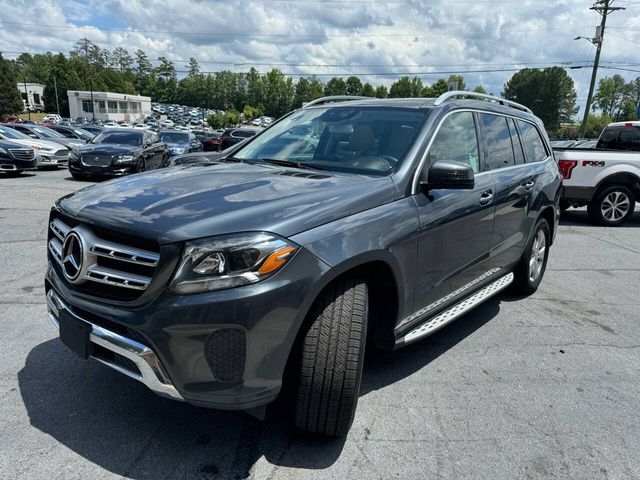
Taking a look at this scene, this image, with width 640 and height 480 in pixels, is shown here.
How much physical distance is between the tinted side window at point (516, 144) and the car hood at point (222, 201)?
2134mm

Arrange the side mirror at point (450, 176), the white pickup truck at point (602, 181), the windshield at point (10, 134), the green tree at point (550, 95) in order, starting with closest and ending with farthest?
the side mirror at point (450, 176) → the white pickup truck at point (602, 181) → the windshield at point (10, 134) → the green tree at point (550, 95)

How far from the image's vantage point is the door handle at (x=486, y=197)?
361cm

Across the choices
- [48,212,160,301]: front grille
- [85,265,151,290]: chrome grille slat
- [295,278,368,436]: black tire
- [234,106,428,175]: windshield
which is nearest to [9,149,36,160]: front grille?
[234,106,428,175]: windshield

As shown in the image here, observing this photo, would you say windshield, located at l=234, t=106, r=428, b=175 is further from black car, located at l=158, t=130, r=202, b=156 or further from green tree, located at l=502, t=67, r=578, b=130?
green tree, located at l=502, t=67, r=578, b=130

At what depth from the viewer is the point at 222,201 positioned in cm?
244

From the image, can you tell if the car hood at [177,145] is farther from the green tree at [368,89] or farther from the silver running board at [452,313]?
the green tree at [368,89]

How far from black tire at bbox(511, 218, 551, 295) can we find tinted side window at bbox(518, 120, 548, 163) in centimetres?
64

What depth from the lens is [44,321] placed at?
3979 mm

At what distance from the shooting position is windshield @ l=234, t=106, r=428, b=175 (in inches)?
127

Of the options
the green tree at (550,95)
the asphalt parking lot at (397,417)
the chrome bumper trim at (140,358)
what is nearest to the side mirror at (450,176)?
the asphalt parking lot at (397,417)

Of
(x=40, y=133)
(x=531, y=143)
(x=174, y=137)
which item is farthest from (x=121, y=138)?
(x=531, y=143)

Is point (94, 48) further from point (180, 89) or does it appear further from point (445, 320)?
point (445, 320)

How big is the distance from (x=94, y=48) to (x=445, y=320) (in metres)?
179

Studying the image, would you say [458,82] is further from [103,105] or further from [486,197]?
[103,105]
